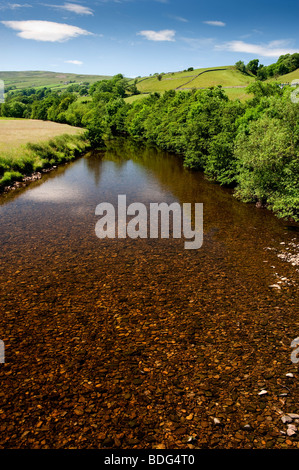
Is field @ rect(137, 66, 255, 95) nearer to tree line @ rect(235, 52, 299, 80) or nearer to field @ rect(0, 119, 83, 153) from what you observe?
tree line @ rect(235, 52, 299, 80)

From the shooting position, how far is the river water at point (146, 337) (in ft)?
30.2

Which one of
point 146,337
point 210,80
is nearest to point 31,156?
point 146,337

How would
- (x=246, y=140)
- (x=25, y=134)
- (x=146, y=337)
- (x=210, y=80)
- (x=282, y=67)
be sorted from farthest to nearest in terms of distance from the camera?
(x=210, y=80)
(x=282, y=67)
(x=25, y=134)
(x=246, y=140)
(x=146, y=337)

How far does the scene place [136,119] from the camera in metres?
97.1

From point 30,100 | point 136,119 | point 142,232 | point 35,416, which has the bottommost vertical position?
point 35,416

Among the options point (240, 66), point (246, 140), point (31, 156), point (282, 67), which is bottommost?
point (31, 156)

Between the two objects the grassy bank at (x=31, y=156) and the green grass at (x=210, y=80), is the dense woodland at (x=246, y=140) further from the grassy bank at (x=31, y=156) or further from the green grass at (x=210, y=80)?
the green grass at (x=210, y=80)

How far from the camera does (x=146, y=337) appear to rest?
1313 cm

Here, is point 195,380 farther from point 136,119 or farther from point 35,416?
point 136,119

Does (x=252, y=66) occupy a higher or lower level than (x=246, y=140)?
higher

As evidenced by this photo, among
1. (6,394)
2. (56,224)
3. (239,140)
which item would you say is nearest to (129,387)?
(6,394)

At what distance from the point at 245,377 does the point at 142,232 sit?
15962 mm

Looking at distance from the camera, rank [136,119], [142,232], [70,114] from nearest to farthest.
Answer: [142,232]
[136,119]
[70,114]

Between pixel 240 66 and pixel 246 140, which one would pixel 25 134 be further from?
pixel 240 66
